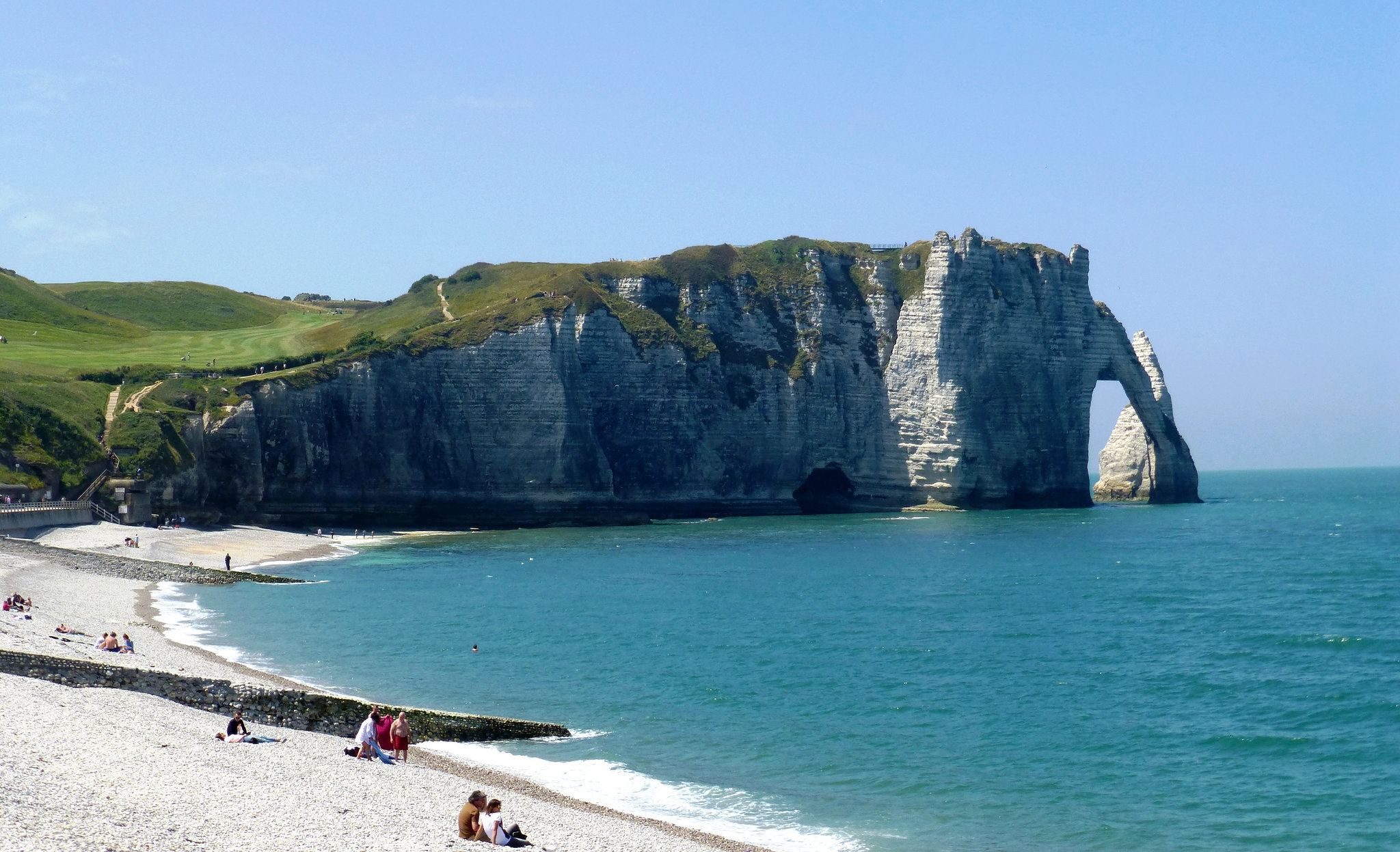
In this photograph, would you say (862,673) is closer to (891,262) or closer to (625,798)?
(625,798)

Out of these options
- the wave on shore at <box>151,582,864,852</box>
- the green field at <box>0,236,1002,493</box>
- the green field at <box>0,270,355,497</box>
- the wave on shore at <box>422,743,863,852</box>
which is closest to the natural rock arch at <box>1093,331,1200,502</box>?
the green field at <box>0,236,1002,493</box>

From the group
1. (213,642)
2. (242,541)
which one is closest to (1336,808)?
(213,642)

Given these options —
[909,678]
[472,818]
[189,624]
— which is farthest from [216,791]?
[189,624]

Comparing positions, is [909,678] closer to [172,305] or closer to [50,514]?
[50,514]

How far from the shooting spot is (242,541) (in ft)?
238

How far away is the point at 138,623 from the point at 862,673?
79.4ft

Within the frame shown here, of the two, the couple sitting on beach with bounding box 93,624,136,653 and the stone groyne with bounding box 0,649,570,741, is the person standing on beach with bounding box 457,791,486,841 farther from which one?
the couple sitting on beach with bounding box 93,624,136,653

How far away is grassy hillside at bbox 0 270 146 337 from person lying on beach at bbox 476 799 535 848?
114 meters

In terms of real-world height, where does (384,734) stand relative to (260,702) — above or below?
below

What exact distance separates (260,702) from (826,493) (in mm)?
89726

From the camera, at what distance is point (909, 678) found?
34.2m

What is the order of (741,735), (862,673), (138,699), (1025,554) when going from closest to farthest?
1. (138,699)
2. (741,735)
3. (862,673)
4. (1025,554)

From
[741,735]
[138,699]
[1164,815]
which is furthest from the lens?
[741,735]

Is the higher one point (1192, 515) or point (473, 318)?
point (473, 318)
